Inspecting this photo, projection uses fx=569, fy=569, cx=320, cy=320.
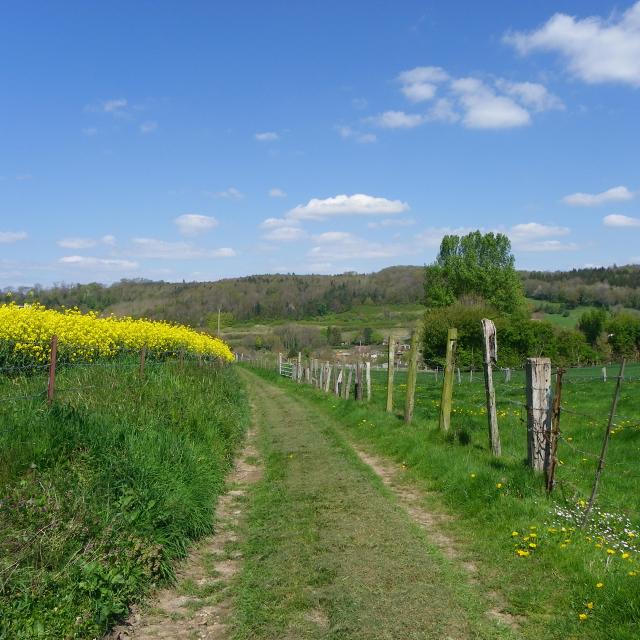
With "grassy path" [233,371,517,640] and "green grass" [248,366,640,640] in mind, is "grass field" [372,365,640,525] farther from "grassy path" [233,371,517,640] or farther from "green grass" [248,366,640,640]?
"grassy path" [233,371,517,640]

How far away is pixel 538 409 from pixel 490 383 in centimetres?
198

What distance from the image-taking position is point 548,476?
25.0 ft

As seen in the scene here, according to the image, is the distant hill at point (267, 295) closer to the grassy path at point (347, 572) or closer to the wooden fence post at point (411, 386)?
the wooden fence post at point (411, 386)

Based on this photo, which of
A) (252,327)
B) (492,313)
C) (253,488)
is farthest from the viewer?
(252,327)

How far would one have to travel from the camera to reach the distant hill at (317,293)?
10306 cm

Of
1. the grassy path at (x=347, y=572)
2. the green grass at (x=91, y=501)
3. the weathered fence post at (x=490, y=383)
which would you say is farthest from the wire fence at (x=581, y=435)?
the green grass at (x=91, y=501)

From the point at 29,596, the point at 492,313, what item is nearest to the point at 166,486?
the point at 29,596

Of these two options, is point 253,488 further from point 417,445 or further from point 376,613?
point 376,613

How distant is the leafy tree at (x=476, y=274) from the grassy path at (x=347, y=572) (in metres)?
56.4

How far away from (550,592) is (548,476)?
9.23ft

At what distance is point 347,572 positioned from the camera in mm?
5324

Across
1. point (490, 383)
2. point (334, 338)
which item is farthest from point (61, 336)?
point (334, 338)

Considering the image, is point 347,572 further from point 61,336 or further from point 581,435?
point 61,336

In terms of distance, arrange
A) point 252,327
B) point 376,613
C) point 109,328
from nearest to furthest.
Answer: point 376,613, point 109,328, point 252,327
